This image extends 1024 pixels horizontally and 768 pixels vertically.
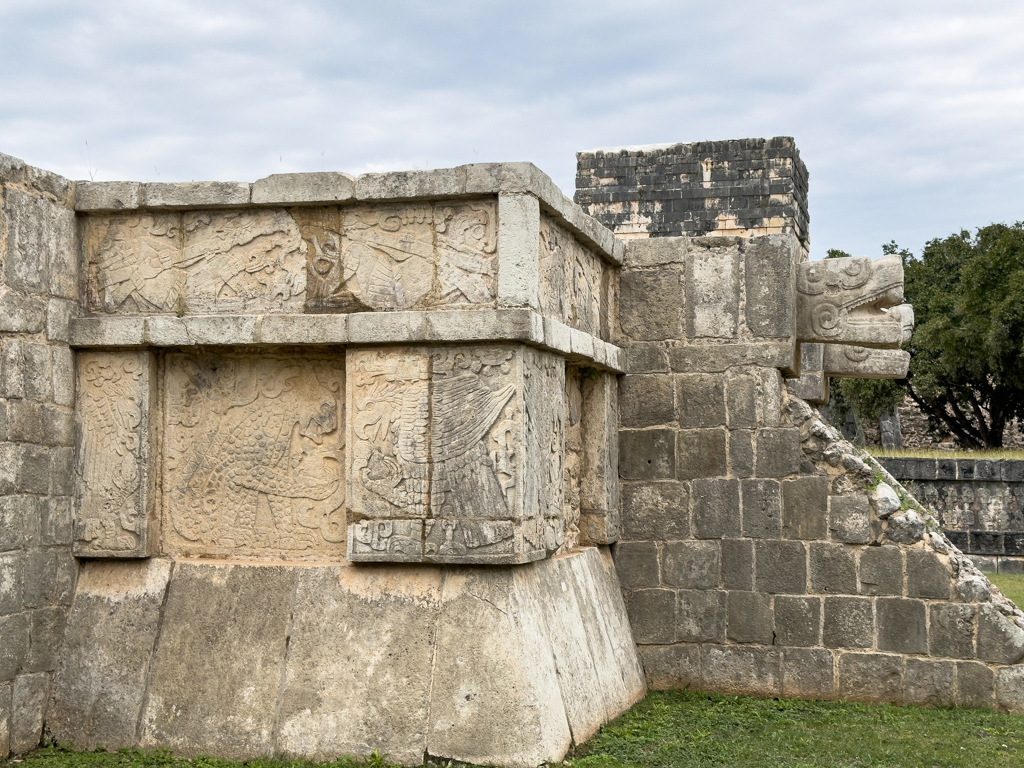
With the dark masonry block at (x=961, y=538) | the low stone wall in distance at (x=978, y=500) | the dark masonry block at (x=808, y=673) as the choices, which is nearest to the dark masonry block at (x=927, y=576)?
the dark masonry block at (x=808, y=673)

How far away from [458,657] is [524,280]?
1.68 meters

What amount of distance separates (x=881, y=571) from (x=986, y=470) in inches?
398

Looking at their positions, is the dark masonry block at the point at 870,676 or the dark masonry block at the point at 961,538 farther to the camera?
the dark masonry block at the point at 961,538

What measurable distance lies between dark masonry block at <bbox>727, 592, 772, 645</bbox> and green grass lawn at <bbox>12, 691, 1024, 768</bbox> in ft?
1.10

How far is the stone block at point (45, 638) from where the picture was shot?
5.06 metres

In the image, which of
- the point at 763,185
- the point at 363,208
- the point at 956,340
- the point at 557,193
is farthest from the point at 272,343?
the point at 956,340

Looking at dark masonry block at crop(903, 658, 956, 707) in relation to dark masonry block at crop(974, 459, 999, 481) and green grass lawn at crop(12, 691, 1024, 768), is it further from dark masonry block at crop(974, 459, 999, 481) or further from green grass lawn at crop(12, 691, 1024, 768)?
dark masonry block at crop(974, 459, 999, 481)

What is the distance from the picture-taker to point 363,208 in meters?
5.26

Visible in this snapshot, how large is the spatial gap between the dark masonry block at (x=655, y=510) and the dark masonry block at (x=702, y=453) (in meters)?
0.11

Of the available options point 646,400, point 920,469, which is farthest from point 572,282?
point 920,469

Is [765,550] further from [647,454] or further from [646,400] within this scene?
[646,400]

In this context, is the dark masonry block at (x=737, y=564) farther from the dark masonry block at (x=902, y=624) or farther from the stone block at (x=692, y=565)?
the dark masonry block at (x=902, y=624)

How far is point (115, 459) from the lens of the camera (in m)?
5.32

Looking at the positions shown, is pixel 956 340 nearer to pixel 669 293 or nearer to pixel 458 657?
pixel 669 293
